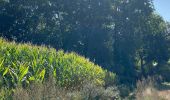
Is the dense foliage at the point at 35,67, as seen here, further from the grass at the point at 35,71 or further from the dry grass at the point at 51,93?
the dry grass at the point at 51,93

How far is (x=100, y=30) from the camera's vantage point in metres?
52.3

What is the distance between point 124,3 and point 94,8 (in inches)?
240

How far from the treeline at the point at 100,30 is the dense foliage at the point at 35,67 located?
28499 mm

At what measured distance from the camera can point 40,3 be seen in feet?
169

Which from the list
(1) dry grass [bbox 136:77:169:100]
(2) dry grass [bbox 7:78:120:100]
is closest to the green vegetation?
(1) dry grass [bbox 136:77:169:100]

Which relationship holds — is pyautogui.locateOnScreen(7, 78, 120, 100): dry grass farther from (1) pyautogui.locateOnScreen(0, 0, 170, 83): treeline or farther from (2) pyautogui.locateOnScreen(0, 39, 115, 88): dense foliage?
(1) pyautogui.locateOnScreen(0, 0, 170, 83): treeline

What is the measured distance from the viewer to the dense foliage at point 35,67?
12234 millimetres

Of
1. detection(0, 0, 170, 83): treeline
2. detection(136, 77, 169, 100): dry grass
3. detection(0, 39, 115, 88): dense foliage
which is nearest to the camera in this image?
detection(0, 39, 115, 88): dense foliage

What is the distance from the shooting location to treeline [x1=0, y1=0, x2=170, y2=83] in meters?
48.5

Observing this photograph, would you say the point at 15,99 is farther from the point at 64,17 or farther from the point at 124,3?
the point at 124,3

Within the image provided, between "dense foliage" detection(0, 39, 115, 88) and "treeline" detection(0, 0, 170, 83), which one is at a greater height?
"dense foliage" detection(0, 39, 115, 88)

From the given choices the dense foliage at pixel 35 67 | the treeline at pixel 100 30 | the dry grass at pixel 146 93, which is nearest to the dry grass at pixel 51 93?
the dense foliage at pixel 35 67

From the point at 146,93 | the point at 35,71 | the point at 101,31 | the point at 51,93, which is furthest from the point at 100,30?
the point at 51,93

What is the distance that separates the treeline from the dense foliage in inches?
1122
